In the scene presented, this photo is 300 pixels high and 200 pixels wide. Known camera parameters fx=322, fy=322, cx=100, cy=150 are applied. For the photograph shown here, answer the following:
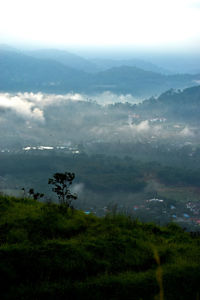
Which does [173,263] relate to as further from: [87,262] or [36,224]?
[36,224]

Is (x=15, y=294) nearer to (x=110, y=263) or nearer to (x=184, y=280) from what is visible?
(x=110, y=263)

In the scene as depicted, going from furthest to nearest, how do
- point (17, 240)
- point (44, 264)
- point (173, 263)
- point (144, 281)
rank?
point (17, 240) < point (173, 263) < point (44, 264) < point (144, 281)

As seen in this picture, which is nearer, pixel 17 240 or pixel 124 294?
pixel 124 294

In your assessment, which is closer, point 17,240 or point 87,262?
point 87,262

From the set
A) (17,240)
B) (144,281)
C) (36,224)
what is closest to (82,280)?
(144,281)

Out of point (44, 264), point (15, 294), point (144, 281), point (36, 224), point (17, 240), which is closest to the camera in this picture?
point (15, 294)

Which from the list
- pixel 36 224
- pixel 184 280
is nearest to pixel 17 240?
pixel 36 224
